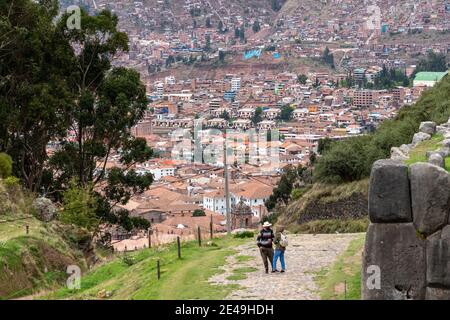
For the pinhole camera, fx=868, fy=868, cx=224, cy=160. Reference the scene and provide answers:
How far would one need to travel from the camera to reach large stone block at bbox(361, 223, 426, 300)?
24.8ft

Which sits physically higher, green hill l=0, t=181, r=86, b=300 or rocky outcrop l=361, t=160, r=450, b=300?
rocky outcrop l=361, t=160, r=450, b=300

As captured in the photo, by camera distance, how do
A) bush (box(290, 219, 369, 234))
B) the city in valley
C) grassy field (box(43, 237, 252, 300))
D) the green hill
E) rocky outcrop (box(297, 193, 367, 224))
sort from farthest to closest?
1. the city in valley
2. rocky outcrop (box(297, 193, 367, 224))
3. bush (box(290, 219, 369, 234))
4. the green hill
5. grassy field (box(43, 237, 252, 300))

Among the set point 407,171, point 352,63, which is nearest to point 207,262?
point 407,171

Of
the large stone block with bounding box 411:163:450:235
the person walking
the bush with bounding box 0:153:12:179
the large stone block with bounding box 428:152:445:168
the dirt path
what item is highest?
the large stone block with bounding box 428:152:445:168

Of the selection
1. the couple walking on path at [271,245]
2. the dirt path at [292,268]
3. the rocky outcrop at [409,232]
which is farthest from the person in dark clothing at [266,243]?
the rocky outcrop at [409,232]

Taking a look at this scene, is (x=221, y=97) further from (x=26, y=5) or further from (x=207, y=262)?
(x=207, y=262)

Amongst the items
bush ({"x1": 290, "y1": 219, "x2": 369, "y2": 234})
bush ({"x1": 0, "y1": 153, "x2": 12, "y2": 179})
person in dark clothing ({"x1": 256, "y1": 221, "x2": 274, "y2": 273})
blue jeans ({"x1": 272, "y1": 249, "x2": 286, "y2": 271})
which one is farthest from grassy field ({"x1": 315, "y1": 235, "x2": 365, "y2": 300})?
bush ({"x1": 0, "y1": 153, "x2": 12, "y2": 179})

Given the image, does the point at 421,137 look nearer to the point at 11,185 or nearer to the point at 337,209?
A: the point at 337,209

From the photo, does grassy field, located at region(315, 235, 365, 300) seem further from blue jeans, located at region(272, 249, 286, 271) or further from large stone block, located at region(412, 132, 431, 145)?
large stone block, located at region(412, 132, 431, 145)

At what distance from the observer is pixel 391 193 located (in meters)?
7.54

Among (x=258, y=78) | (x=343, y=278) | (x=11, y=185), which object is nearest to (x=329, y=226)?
(x=11, y=185)

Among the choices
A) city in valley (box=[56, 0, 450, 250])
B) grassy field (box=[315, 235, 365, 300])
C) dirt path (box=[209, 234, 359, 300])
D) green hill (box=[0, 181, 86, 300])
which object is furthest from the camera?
city in valley (box=[56, 0, 450, 250])

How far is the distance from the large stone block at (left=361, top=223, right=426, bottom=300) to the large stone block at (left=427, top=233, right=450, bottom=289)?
7cm
